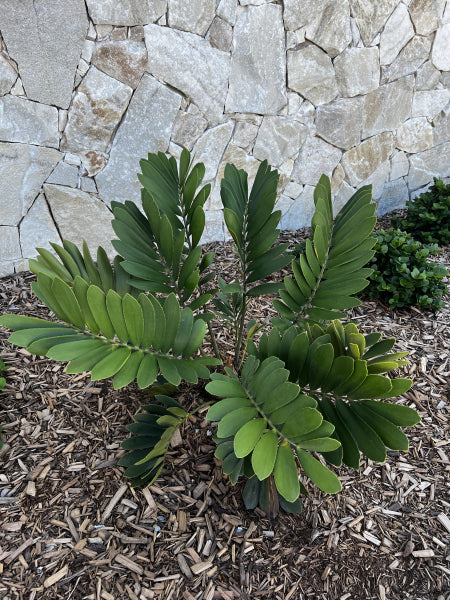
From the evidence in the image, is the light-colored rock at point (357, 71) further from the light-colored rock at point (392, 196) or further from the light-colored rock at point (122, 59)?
the light-colored rock at point (122, 59)

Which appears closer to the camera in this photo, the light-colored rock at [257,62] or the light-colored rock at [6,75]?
the light-colored rock at [6,75]

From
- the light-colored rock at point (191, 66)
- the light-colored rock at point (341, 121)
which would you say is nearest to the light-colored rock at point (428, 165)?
the light-colored rock at point (341, 121)

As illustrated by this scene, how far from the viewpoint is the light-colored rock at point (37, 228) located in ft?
7.78

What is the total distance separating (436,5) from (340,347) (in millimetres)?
3230

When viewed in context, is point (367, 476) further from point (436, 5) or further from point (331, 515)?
point (436, 5)

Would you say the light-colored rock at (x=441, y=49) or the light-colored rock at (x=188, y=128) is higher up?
the light-colored rock at (x=441, y=49)

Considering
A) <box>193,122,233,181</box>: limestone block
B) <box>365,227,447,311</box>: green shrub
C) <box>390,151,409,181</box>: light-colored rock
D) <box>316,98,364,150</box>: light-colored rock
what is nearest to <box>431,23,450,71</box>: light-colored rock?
<box>390,151,409,181</box>: light-colored rock

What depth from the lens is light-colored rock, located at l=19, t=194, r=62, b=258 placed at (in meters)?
2.37

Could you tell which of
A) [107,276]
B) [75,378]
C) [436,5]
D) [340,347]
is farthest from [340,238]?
[436,5]

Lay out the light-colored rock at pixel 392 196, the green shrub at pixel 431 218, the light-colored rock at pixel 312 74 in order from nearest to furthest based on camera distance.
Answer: the light-colored rock at pixel 312 74, the green shrub at pixel 431 218, the light-colored rock at pixel 392 196

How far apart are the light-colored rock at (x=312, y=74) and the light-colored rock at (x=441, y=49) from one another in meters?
1.04

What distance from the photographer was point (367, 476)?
166 centimetres

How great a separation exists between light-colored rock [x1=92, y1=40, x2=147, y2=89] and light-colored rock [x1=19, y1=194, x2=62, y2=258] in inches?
28.4

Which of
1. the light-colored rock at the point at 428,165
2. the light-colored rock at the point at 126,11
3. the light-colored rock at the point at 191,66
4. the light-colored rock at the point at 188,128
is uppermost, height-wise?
the light-colored rock at the point at 126,11
